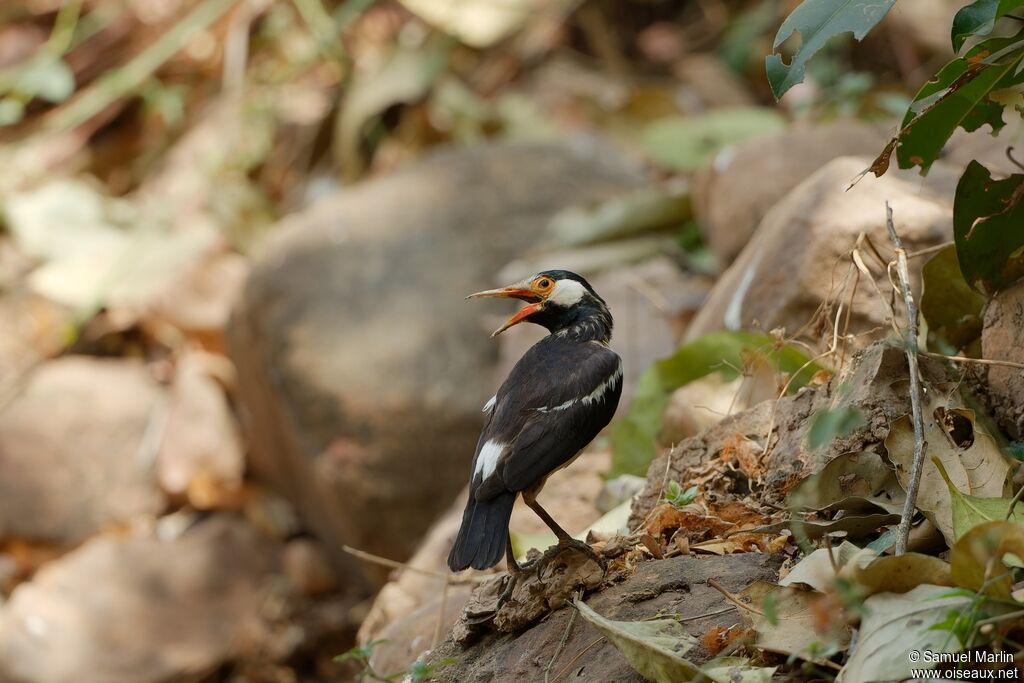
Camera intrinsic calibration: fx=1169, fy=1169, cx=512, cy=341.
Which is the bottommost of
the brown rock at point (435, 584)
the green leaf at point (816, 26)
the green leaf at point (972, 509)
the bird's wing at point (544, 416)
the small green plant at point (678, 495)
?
the brown rock at point (435, 584)

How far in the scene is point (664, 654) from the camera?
2178 mm

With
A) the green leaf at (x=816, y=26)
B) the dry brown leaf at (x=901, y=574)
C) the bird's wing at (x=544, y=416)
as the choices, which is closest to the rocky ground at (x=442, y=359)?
the dry brown leaf at (x=901, y=574)

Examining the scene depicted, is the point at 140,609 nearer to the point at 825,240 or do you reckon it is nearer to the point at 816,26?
the point at 825,240

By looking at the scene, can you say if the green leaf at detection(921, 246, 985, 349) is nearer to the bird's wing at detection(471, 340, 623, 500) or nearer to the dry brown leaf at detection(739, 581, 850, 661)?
the bird's wing at detection(471, 340, 623, 500)

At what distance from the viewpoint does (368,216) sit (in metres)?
6.46

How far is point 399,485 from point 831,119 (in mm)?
2956

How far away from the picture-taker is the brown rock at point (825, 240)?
351 cm

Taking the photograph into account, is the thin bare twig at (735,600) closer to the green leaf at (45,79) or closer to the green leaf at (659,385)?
the green leaf at (659,385)

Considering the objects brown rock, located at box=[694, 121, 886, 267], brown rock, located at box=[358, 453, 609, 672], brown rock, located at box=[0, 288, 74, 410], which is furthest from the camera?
brown rock, located at box=[0, 288, 74, 410]

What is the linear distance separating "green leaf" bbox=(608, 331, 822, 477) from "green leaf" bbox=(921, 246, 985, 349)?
0.58m

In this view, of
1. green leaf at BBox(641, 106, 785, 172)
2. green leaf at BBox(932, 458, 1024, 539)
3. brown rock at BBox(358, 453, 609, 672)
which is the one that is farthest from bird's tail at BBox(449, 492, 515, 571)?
green leaf at BBox(641, 106, 785, 172)

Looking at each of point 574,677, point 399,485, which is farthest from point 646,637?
point 399,485

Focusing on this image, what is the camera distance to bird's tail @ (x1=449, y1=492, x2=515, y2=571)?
2.57 metres

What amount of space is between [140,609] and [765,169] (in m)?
3.85
